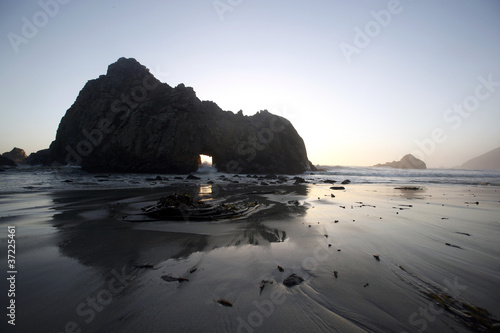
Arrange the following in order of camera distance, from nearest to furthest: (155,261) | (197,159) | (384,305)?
(384,305) < (155,261) < (197,159)

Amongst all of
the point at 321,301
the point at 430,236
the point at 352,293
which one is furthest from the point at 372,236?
the point at 321,301

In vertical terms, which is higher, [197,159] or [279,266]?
[197,159]

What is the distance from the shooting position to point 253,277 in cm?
290

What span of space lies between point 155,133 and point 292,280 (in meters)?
40.3

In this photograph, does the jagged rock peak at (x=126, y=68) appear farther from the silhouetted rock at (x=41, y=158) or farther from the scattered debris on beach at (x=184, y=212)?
the scattered debris on beach at (x=184, y=212)

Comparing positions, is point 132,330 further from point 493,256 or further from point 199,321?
point 493,256

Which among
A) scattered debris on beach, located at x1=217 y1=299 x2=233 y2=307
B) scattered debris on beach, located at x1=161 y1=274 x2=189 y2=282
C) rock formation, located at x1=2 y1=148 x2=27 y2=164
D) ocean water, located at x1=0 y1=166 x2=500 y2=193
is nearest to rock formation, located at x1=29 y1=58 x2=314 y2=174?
ocean water, located at x1=0 y1=166 x2=500 y2=193

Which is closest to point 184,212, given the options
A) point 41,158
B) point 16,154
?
point 41,158

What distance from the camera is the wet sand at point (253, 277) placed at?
2021 mm

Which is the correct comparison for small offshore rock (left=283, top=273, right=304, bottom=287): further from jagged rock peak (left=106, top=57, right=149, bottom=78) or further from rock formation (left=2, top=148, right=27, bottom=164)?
rock formation (left=2, top=148, right=27, bottom=164)

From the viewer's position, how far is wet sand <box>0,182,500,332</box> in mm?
2021

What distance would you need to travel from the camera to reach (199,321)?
78.6 inches

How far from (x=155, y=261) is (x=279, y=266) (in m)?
2.05

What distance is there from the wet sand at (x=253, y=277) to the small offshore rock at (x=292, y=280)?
0.29 ft
